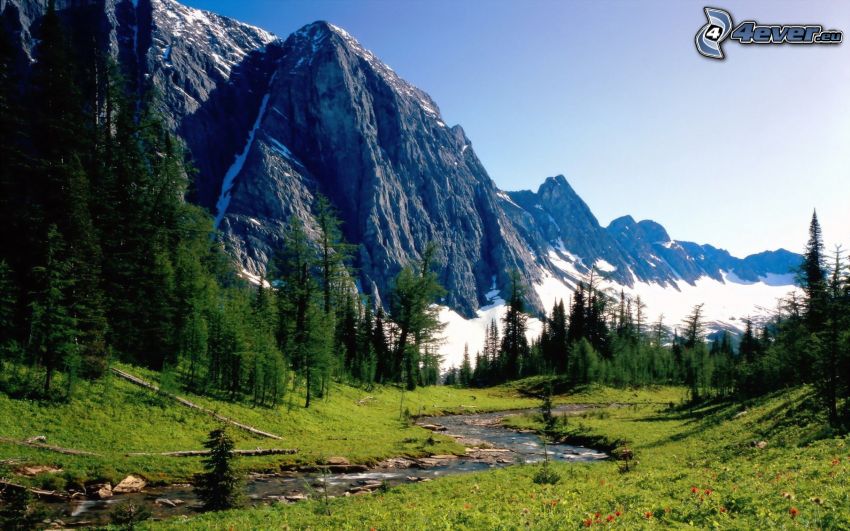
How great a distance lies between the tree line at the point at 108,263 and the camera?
3234cm

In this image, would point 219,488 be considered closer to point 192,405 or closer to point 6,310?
point 192,405

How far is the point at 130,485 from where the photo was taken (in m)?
22.7

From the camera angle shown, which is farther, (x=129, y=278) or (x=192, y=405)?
(x=129, y=278)

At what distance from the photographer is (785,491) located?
14266 millimetres

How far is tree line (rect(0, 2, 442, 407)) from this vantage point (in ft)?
106

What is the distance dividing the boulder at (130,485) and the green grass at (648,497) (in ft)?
24.5

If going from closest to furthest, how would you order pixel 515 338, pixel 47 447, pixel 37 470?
pixel 37 470
pixel 47 447
pixel 515 338

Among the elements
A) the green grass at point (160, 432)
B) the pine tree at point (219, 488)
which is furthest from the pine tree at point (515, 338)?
the pine tree at point (219, 488)

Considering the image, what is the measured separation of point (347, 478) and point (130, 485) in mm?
11764

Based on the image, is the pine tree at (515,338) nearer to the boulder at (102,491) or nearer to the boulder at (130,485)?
the boulder at (130,485)

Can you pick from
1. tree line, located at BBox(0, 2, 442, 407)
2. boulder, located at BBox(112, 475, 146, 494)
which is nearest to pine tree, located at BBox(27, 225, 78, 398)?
tree line, located at BBox(0, 2, 442, 407)

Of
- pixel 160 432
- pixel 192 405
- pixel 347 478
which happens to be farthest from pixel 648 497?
pixel 192 405

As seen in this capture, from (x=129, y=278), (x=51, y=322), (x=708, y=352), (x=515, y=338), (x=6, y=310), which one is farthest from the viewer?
(x=515, y=338)

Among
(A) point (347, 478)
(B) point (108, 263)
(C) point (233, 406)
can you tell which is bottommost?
(A) point (347, 478)
